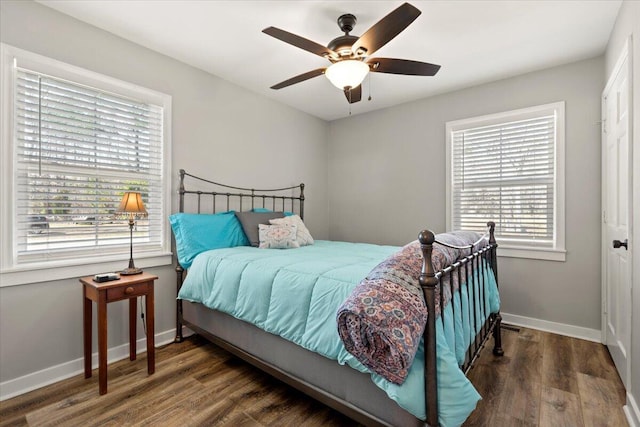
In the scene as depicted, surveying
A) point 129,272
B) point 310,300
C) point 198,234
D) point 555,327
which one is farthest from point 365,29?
point 555,327

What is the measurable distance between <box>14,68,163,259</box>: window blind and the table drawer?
54cm

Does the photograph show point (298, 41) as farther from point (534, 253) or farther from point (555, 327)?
point (555, 327)

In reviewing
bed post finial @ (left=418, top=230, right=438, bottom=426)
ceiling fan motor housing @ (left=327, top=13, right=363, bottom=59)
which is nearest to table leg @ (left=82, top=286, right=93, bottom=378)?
bed post finial @ (left=418, top=230, right=438, bottom=426)

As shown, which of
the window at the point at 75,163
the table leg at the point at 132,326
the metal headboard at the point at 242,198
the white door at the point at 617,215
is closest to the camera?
the white door at the point at 617,215

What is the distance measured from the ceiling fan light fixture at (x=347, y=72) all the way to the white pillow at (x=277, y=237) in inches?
58.2

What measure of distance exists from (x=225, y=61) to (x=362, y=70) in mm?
1523

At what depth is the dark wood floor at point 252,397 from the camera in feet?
5.77

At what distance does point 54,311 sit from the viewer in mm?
2199

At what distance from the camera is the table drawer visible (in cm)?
206

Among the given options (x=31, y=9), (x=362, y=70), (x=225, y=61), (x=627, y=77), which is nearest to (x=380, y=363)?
(x=362, y=70)

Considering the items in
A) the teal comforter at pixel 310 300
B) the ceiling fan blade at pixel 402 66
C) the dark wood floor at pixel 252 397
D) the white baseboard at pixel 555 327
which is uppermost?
the ceiling fan blade at pixel 402 66

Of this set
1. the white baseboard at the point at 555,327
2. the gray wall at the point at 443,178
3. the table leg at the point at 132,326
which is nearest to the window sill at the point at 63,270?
the table leg at the point at 132,326

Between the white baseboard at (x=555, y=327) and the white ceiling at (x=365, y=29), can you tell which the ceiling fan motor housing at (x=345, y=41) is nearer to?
the white ceiling at (x=365, y=29)

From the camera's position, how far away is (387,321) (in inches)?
46.0
